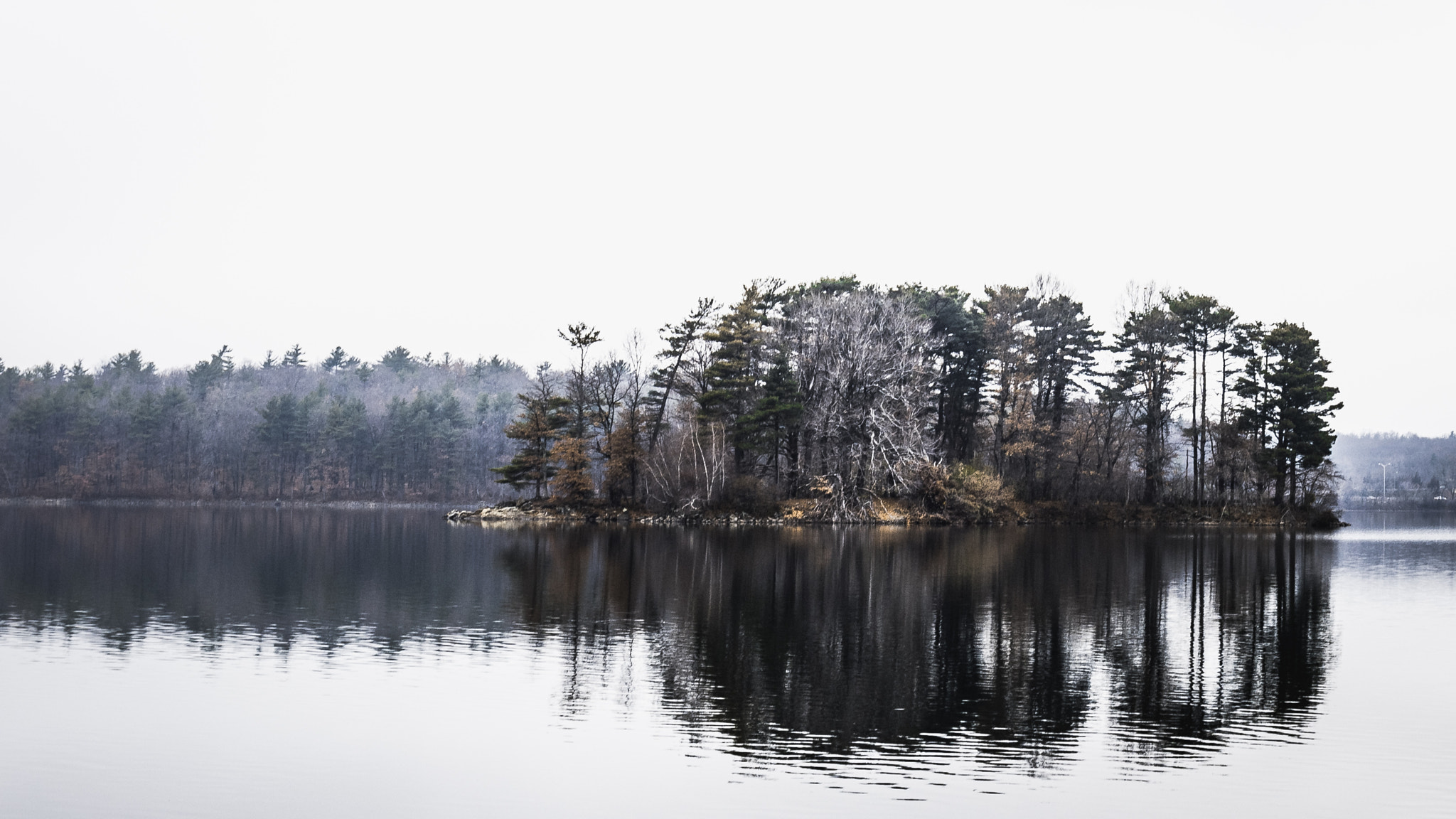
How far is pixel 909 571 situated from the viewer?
3538 centimetres

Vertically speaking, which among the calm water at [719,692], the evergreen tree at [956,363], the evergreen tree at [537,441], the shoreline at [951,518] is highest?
the evergreen tree at [956,363]

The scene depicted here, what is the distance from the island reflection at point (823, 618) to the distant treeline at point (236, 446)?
73.0 meters

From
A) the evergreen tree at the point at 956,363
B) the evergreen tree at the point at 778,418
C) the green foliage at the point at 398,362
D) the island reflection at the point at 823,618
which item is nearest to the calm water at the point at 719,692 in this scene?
the island reflection at the point at 823,618

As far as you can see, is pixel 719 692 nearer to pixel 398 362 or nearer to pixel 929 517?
pixel 929 517

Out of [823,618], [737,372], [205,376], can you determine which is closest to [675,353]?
[737,372]

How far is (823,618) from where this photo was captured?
24.7 metres

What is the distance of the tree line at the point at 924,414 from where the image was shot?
66.3m

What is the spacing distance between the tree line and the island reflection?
16763mm

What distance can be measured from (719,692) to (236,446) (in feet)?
396

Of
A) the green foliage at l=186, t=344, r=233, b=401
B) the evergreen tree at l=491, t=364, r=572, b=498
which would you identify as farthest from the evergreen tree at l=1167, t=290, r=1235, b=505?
the green foliage at l=186, t=344, r=233, b=401

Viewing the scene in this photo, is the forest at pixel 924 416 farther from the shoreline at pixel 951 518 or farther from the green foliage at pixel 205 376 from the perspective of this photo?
the green foliage at pixel 205 376

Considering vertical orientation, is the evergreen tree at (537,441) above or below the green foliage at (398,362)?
below

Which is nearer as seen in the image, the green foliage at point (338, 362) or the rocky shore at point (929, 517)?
the rocky shore at point (929, 517)

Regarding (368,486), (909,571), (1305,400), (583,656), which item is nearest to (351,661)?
(583,656)
